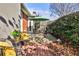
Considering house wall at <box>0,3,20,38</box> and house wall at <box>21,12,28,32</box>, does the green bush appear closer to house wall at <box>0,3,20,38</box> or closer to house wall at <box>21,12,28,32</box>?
house wall at <box>21,12,28,32</box>

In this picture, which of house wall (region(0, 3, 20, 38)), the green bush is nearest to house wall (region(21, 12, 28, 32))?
house wall (region(0, 3, 20, 38))

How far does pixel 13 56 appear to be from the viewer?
55.7 inches

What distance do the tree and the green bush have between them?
4cm

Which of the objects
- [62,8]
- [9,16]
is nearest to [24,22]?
[9,16]

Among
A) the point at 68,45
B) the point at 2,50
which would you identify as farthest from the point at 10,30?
the point at 68,45

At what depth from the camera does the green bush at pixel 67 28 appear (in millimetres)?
1419

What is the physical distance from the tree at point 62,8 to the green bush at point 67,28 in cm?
4

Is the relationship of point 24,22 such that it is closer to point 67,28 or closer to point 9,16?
point 9,16

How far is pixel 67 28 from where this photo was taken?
142 cm

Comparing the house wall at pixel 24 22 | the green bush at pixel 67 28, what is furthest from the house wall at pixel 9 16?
the green bush at pixel 67 28

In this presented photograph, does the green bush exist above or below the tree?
below

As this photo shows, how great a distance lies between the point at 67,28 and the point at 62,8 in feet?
0.69

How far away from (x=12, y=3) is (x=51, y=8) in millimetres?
401

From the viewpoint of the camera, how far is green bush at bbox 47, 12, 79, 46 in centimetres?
142
